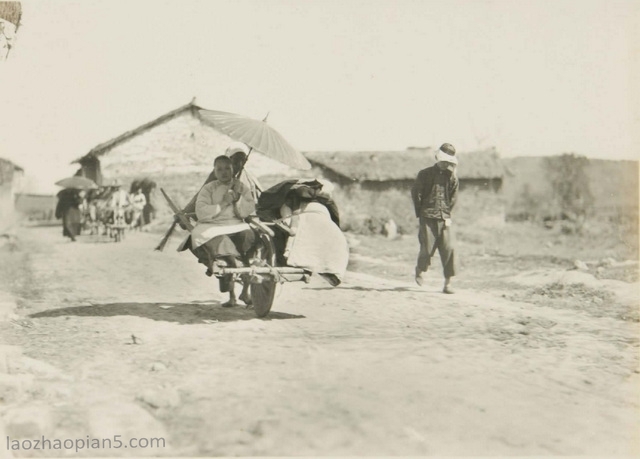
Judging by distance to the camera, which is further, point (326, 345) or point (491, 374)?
point (326, 345)

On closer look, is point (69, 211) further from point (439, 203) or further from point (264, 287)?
point (264, 287)

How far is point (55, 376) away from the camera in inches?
176

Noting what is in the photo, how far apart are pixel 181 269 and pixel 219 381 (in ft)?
22.1

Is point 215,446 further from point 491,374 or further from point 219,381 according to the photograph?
point 491,374

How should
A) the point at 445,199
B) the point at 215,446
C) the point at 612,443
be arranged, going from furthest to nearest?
the point at 445,199 < the point at 612,443 < the point at 215,446

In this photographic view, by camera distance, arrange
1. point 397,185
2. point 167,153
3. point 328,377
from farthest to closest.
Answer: point 397,185 → point 167,153 → point 328,377

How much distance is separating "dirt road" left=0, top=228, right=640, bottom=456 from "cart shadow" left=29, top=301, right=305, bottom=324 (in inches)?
0.9

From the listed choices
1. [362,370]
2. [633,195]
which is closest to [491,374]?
[362,370]

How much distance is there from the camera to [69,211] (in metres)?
18.2

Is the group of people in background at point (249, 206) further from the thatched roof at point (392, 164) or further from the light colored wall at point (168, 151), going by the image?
the thatched roof at point (392, 164)

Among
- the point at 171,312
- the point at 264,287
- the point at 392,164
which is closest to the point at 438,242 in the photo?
the point at 264,287

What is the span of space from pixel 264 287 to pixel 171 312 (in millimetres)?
1196

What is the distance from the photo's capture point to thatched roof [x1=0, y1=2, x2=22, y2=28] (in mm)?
7035

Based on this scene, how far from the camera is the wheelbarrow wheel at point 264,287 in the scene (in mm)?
6262
